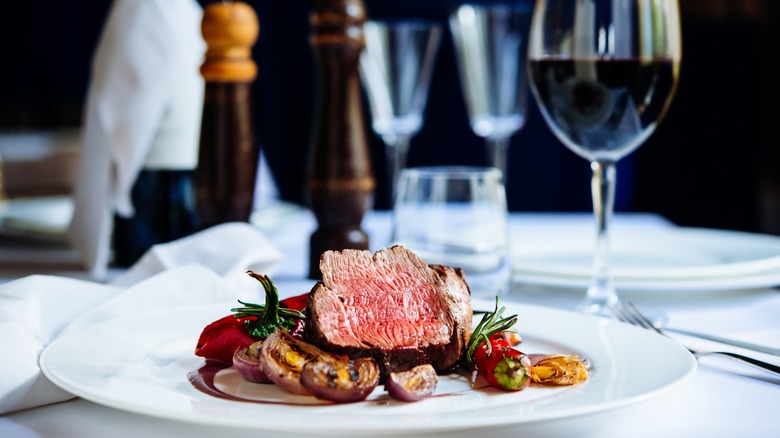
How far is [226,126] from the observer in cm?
133

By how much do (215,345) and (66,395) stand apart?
0.13m

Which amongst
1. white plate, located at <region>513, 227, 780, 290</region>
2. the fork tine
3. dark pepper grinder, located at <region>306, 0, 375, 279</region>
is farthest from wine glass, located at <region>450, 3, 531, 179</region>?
the fork tine

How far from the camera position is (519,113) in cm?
192

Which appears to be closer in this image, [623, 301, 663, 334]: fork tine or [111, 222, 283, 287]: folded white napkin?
[623, 301, 663, 334]: fork tine

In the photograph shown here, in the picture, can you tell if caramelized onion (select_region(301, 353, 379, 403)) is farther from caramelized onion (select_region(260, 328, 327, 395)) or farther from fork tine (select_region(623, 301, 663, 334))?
fork tine (select_region(623, 301, 663, 334))

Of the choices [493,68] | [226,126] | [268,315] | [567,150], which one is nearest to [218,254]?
[226,126]

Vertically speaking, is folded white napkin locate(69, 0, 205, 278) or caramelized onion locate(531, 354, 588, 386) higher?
folded white napkin locate(69, 0, 205, 278)

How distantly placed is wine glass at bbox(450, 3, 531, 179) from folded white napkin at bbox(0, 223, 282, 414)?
2.56ft

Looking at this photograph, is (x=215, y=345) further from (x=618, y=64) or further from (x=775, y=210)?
(x=775, y=210)

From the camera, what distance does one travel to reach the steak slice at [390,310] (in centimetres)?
75

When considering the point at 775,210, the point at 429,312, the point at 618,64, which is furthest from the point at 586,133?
the point at 775,210

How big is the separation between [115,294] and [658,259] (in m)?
0.83

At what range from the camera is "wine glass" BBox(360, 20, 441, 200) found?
1.78 meters

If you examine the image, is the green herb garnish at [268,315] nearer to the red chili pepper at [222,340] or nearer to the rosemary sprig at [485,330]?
the red chili pepper at [222,340]
